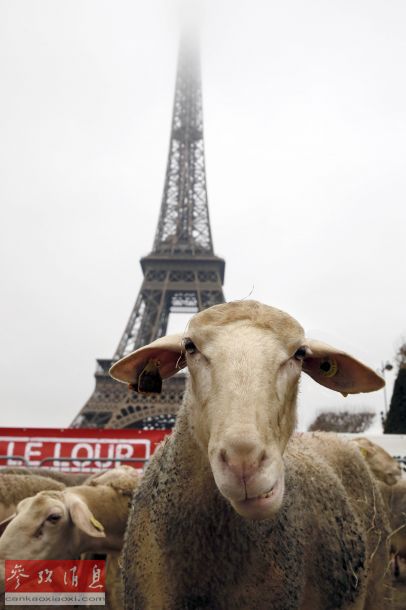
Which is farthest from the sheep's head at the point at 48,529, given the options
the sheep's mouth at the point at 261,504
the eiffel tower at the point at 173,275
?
the eiffel tower at the point at 173,275

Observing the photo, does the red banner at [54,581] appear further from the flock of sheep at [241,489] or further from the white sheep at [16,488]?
the white sheep at [16,488]

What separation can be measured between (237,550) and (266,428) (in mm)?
883

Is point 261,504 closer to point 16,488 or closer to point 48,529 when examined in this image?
point 48,529

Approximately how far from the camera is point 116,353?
42.4 m

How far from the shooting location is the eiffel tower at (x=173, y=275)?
124 ft

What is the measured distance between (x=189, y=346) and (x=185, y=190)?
5275cm

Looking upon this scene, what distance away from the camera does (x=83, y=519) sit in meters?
4.68

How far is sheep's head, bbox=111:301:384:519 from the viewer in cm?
196

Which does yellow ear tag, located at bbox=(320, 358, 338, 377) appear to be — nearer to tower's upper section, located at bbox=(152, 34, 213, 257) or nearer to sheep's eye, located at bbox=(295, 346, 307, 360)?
Answer: sheep's eye, located at bbox=(295, 346, 307, 360)

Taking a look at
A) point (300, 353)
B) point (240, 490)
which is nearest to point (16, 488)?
point (300, 353)


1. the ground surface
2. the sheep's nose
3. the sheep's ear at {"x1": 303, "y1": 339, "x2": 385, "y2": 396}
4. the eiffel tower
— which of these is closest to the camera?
the sheep's nose

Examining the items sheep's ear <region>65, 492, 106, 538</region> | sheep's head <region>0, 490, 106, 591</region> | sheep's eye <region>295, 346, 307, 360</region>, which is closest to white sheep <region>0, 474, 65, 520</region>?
sheep's head <region>0, 490, 106, 591</region>

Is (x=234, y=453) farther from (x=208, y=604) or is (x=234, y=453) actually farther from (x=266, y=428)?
(x=208, y=604)

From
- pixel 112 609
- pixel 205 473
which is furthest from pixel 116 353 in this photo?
pixel 205 473
